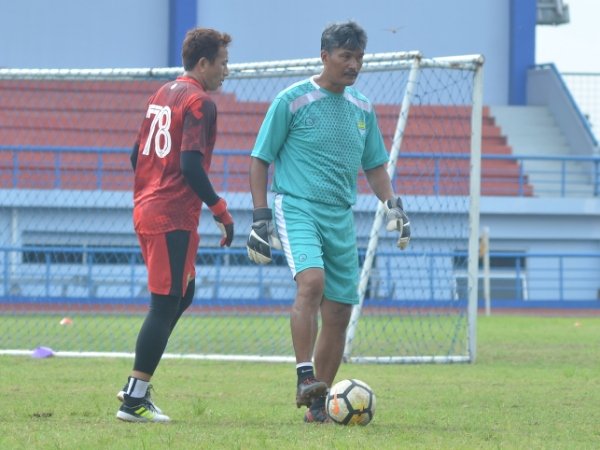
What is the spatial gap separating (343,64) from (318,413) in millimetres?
1631

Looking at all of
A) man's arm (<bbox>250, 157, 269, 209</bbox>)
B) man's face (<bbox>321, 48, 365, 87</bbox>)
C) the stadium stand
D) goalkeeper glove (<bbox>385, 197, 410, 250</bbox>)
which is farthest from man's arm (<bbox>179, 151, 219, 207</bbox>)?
the stadium stand

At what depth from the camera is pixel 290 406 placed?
7160mm

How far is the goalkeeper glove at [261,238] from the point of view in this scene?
6336 mm

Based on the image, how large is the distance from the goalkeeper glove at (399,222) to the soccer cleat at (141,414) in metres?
1.46

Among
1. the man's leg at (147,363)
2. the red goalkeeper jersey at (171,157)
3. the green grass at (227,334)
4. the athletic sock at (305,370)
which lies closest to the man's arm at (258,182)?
the red goalkeeper jersey at (171,157)

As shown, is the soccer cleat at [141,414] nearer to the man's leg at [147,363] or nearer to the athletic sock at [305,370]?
the man's leg at [147,363]

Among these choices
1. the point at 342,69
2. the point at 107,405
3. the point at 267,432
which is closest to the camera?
the point at 267,432

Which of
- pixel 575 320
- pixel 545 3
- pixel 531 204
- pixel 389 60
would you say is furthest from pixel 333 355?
pixel 545 3

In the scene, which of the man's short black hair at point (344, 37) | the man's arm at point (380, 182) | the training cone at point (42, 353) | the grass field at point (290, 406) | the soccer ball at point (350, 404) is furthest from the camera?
the training cone at point (42, 353)

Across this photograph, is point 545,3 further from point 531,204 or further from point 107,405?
point 107,405

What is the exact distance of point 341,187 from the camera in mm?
6484

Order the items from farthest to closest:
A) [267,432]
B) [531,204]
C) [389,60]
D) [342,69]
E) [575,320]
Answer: [531,204] < [575,320] < [389,60] < [342,69] < [267,432]

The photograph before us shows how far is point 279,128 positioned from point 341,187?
1.33ft

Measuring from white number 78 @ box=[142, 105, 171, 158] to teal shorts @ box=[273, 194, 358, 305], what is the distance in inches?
23.6
